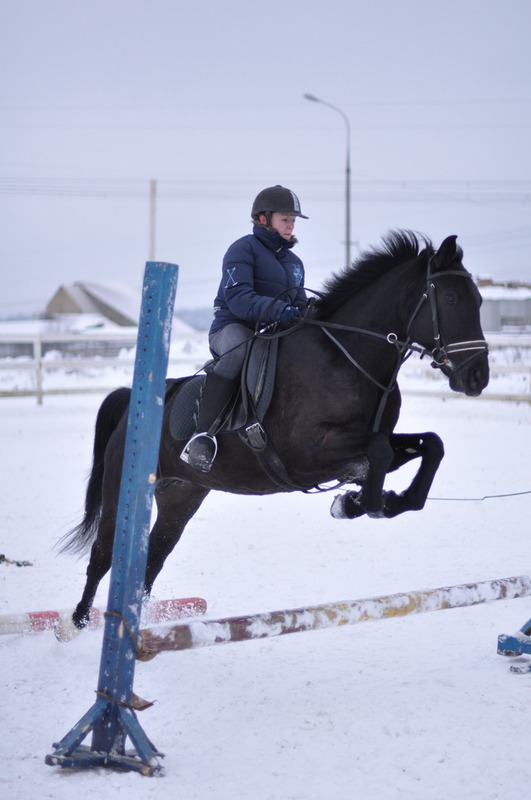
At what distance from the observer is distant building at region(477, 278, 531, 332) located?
34.8m

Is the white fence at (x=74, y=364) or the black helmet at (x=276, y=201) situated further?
the white fence at (x=74, y=364)

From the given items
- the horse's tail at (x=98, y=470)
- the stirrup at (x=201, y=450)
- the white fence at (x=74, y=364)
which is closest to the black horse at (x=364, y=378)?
the stirrup at (x=201, y=450)

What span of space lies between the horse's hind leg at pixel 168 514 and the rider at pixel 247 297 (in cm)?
61

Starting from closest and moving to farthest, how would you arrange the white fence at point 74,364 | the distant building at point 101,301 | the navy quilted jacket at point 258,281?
the navy quilted jacket at point 258,281
the white fence at point 74,364
the distant building at point 101,301

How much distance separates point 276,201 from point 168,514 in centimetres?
197

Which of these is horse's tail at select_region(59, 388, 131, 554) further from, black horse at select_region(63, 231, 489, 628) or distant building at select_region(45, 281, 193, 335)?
distant building at select_region(45, 281, 193, 335)

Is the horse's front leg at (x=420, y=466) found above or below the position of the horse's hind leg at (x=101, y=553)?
above

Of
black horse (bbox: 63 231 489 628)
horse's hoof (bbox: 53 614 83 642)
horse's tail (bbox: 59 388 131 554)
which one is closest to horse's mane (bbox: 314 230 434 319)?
black horse (bbox: 63 231 489 628)

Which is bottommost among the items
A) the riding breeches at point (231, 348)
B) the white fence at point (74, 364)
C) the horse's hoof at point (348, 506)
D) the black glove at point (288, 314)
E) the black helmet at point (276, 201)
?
the white fence at point (74, 364)

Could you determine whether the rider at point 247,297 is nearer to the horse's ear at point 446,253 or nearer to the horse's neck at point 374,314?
the horse's neck at point 374,314

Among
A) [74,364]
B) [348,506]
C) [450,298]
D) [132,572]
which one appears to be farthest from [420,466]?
[74,364]

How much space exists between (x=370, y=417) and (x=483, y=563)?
2.74m

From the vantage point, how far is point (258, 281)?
475 centimetres

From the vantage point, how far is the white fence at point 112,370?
18.4m
